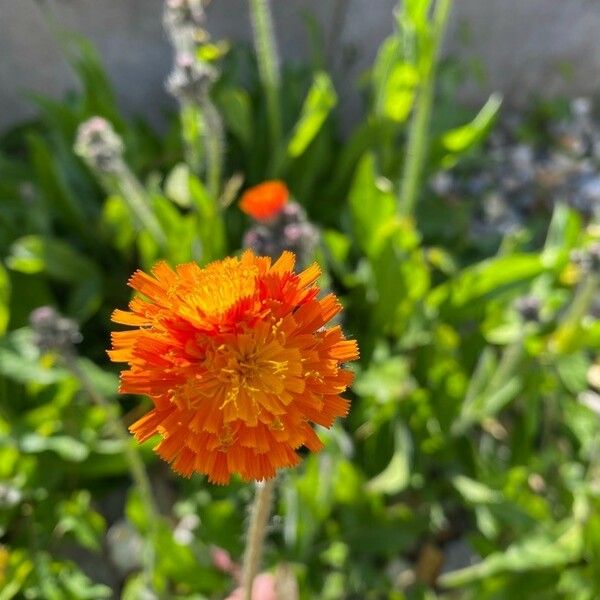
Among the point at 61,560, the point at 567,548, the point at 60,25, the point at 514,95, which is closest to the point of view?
the point at 567,548

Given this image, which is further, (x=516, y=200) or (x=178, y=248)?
(x=516, y=200)

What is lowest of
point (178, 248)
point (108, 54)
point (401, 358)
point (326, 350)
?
point (401, 358)

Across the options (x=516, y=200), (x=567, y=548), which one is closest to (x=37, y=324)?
(x=567, y=548)

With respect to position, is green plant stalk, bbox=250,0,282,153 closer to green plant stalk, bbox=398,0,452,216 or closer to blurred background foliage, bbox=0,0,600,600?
blurred background foliage, bbox=0,0,600,600

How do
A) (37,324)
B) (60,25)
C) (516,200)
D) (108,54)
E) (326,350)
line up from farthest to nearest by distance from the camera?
(516,200) → (108,54) → (60,25) → (37,324) → (326,350)

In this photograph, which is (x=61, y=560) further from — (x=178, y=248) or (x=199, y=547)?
(x=178, y=248)

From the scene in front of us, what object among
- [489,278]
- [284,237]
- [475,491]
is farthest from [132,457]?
[489,278]

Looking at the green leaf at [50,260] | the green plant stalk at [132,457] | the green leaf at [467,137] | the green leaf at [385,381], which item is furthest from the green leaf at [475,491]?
the green leaf at [50,260]
